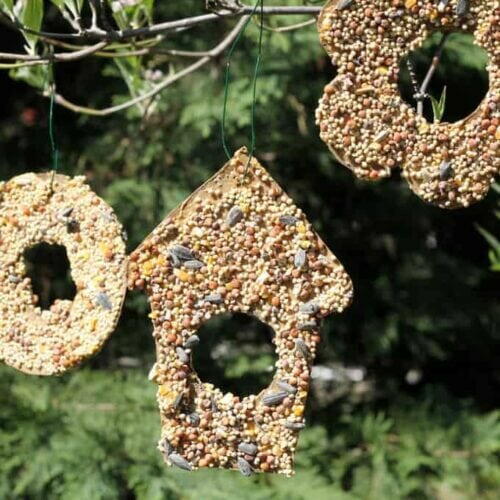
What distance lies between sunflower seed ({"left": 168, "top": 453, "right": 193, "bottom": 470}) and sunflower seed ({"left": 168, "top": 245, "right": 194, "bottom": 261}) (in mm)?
237

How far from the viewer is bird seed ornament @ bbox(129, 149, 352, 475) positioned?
1021mm

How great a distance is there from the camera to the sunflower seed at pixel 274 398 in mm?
1034

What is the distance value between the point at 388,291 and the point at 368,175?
5.32 feet

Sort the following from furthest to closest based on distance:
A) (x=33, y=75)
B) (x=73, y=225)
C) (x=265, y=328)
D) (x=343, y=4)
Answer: (x=265, y=328)
(x=33, y=75)
(x=73, y=225)
(x=343, y=4)

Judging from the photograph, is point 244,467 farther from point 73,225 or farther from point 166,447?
point 73,225

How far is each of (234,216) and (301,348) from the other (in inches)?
6.8

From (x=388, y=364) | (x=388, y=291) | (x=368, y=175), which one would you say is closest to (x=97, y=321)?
(x=368, y=175)

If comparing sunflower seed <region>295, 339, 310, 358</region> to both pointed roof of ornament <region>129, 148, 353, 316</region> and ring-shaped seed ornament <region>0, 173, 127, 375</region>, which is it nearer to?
pointed roof of ornament <region>129, 148, 353, 316</region>

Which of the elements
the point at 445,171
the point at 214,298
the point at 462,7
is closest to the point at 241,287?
the point at 214,298

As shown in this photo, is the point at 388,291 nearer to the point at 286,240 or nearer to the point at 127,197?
the point at 127,197

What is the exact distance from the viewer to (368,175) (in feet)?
3.23

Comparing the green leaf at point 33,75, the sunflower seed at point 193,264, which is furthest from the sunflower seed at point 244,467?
the green leaf at point 33,75

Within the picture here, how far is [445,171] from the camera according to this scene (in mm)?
991

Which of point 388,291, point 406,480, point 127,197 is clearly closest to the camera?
point 406,480
